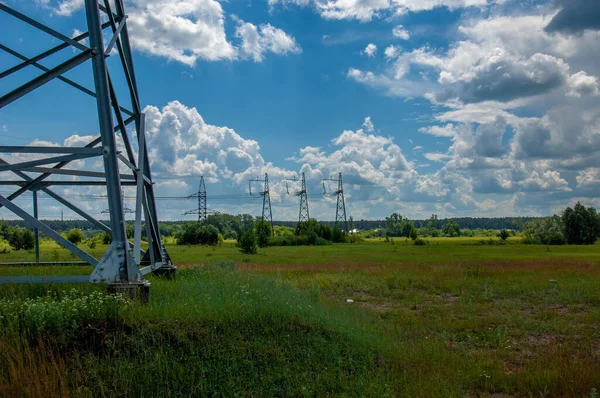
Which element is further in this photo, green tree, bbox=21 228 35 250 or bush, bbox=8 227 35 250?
bush, bbox=8 227 35 250

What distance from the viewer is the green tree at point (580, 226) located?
296 feet

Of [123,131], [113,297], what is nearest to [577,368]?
[113,297]

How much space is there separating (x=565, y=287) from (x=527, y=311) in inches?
239

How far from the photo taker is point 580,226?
9025 cm

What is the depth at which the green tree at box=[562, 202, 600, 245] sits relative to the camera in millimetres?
90125

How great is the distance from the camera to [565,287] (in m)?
20.7

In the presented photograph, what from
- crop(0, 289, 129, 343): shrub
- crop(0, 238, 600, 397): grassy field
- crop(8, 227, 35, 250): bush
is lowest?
crop(0, 238, 600, 397): grassy field

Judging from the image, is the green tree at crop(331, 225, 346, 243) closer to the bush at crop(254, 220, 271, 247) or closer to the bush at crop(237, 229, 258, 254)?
the bush at crop(254, 220, 271, 247)

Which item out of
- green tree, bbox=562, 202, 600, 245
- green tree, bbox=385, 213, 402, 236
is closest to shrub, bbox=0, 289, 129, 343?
green tree, bbox=562, 202, 600, 245

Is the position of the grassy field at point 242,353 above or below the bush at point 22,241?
below

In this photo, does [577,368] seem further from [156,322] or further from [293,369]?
[156,322]

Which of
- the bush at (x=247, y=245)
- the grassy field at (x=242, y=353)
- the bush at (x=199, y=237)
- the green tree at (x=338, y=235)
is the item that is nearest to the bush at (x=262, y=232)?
the bush at (x=199, y=237)

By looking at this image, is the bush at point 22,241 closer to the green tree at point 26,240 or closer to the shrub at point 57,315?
the green tree at point 26,240

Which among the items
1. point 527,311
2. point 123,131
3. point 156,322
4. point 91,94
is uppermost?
point 91,94
